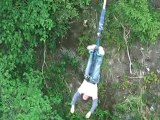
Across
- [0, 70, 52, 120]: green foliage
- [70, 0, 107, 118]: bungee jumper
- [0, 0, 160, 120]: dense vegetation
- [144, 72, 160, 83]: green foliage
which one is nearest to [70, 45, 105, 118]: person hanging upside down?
[70, 0, 107, 118]: bungee jumper

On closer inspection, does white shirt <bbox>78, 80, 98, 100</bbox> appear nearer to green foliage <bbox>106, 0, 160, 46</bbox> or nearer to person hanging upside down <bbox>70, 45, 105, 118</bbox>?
person hanging upside down <bbox>70, 45, 105, 118</bbox>

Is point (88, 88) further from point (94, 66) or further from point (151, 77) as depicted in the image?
point (151, 77)

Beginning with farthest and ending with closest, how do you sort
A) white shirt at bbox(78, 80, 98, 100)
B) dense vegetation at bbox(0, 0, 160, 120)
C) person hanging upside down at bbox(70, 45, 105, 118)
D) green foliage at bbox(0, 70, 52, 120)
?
green foliage at bbox(0, 70, 52, 120), dense vegetation at bbox(0, 0, 160, 120), white shirt at bbox(78, 80, 98, 100), person hanging upside down at bbox(70, 45, 105, 118)

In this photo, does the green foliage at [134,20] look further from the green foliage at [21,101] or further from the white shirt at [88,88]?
the green foliage at [21,101]

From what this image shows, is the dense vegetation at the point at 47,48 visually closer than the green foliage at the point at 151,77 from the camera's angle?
Yes

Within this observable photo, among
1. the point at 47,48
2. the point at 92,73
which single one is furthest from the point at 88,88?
the point at 47,48

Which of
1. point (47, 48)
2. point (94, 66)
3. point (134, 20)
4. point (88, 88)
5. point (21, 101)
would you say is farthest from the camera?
point (47, 48)

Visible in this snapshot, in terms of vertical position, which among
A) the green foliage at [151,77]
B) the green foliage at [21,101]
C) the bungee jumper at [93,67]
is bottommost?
the green foliage at [21,101]

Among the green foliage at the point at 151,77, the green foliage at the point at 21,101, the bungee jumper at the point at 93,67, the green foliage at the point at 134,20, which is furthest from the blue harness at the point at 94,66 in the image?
the green foliage at the point at 151,77

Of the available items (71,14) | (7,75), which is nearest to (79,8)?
(71,14)
